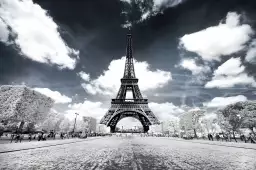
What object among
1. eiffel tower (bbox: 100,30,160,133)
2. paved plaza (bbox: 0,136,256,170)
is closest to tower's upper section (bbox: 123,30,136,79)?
eiffel tower (bbox: 100,30,160,133)

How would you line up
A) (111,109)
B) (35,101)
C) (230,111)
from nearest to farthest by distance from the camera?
(230,111)
(35,101)
(111,109)

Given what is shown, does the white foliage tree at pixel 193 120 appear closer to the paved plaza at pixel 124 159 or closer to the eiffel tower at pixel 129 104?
the eiffel tower at pixel 129 104

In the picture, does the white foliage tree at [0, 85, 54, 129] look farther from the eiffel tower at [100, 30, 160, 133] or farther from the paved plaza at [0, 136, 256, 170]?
the paved plaza at [0, 136, 256, 170]

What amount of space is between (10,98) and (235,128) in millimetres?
57842

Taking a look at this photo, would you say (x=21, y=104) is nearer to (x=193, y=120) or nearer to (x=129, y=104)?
(x=129, y=104)

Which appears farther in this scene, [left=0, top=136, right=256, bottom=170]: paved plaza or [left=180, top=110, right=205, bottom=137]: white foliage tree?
[left=180, top=110, right=205, bottom=137]: white foliage tree

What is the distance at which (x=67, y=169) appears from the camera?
586cm

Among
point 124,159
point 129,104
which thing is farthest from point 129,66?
point 124,159

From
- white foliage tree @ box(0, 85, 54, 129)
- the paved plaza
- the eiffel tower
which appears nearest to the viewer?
the paved plaza

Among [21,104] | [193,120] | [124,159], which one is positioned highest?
[21,104]

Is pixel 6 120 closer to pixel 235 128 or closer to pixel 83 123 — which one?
pixel 235 128

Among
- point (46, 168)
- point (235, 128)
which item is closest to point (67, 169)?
point (46, 168)

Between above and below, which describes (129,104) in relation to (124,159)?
above

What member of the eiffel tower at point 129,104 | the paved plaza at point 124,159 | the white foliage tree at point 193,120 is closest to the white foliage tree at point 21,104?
the eiffel tower at point 129,104
